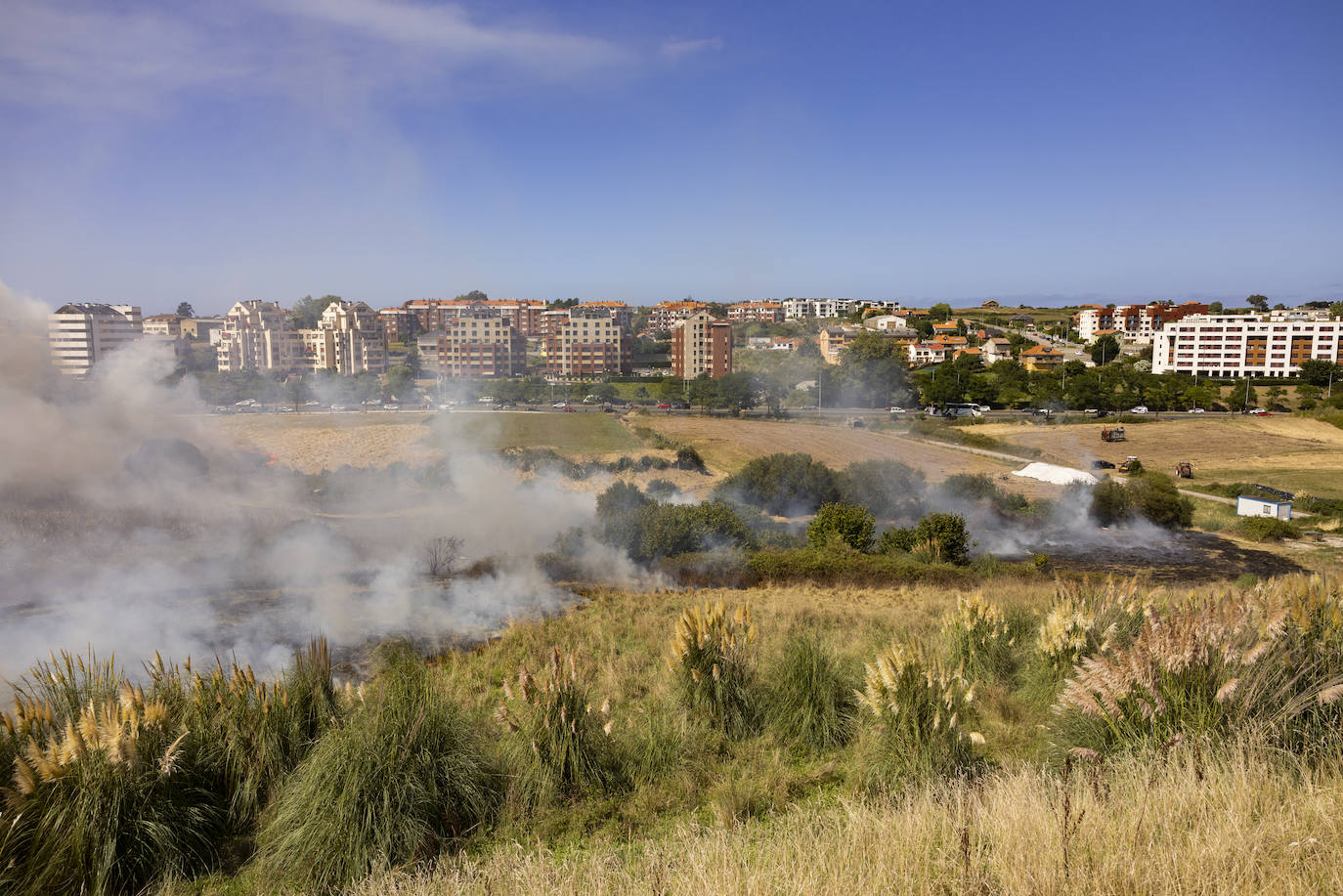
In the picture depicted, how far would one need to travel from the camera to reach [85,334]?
763 inches

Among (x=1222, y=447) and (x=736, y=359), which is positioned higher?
(x=736, y=359)

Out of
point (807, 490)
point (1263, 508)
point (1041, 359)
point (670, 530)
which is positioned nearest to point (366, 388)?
point (807, 490)

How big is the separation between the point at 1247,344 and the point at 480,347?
6981 cm

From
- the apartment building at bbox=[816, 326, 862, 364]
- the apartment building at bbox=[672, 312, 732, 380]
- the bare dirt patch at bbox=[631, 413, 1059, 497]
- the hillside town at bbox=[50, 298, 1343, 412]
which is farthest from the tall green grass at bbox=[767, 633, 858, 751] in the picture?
the apartment building at bbox=[816, 326, 862, 364]

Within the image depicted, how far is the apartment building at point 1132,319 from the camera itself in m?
93.7

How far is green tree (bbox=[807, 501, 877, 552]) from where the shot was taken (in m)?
20.0

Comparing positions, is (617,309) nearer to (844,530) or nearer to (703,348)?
(703,348)

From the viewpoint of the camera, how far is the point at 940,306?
4692 inches

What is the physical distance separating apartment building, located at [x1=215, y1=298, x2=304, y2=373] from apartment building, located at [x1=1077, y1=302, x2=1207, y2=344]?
9140cm

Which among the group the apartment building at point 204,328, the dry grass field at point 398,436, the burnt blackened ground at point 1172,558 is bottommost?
the burnt blackened ground at point 1172,558

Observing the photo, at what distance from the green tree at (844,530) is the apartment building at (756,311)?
85.4 metres

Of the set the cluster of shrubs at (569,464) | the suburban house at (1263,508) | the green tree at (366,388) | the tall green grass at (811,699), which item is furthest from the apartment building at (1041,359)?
the tall green grass at (811,699)

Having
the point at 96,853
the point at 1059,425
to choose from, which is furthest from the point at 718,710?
the point at 1059,425

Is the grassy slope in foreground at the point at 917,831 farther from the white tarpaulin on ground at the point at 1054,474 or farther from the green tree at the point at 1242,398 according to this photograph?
the green tree at the point at 1242,398
